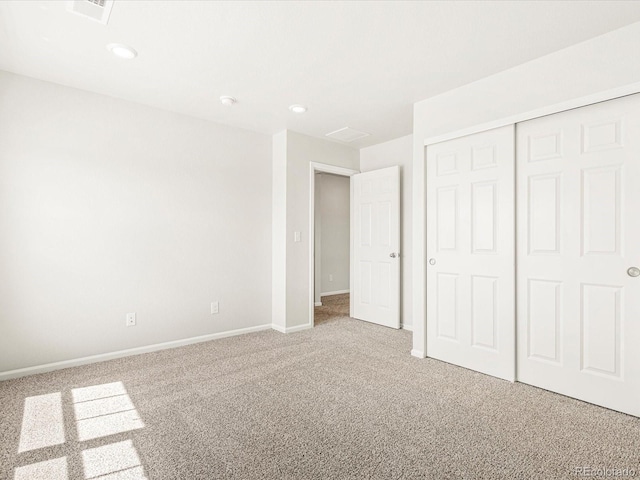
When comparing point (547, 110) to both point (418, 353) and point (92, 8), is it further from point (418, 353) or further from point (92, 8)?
point (92, 8)

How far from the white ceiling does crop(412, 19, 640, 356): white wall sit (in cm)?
9

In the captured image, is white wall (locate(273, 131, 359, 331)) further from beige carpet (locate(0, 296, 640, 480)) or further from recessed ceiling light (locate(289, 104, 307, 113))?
beige carpet (locate(0, 296, 640, 480))

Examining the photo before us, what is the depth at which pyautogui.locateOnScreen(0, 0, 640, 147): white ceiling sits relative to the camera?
6.56 ft

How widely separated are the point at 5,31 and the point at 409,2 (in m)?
2.65

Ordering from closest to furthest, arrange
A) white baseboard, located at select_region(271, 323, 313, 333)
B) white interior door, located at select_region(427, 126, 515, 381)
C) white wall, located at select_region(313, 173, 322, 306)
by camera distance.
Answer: white interior door, located at select_region(427, 126, 515, 381)
white baseboard, located at select_region(271, 323, 313, 333)
white wall, located at select_region(313, 173, 322, 306)

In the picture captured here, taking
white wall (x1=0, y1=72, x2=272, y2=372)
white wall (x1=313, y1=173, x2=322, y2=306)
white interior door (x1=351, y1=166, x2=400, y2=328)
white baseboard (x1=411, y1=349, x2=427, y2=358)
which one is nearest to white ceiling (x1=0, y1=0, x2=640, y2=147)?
white wall (x1=0, y1=72, x2=272, y2=372)

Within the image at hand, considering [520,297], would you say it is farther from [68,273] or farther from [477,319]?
[68,273]

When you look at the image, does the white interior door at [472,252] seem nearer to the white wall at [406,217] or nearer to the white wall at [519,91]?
the white wall at [519,91]

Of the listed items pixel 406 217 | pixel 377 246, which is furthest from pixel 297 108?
pixel 377 246

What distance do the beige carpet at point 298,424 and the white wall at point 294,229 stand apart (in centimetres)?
118

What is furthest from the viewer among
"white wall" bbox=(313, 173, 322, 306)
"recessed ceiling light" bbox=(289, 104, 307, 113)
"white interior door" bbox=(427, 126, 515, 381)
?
"white wall" bbox=(313, 173, 322, 306)

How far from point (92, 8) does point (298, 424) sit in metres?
2.82

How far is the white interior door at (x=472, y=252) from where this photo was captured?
2.71m

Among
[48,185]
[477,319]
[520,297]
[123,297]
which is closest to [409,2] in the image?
[520,297]
